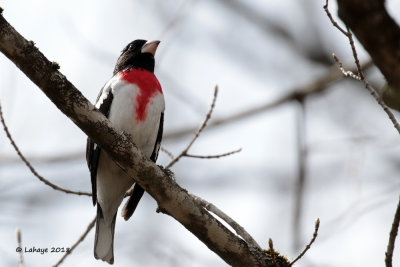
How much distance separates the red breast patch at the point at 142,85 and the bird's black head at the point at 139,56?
0.79ft

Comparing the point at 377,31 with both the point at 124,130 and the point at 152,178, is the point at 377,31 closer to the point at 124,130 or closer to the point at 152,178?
the point at 152,178

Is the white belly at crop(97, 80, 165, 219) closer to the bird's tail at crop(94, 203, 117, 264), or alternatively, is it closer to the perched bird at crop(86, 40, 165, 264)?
the perched bird at crop(86, 40, 165, 264)

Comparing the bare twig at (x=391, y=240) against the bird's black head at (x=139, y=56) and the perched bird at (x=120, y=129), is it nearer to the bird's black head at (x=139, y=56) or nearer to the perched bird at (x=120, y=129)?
the perched bird at (x=120, y=129)

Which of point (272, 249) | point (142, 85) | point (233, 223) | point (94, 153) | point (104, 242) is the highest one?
point (142, 85)

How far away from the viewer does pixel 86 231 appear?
3.89 metres

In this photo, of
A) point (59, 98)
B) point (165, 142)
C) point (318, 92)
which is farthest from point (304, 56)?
point (59, 98)

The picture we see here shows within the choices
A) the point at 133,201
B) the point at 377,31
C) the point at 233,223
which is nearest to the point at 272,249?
the point at 233,223

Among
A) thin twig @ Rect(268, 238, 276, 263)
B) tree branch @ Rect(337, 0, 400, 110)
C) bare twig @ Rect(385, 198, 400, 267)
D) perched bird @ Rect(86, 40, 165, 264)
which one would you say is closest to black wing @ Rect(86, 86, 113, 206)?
perched bird @ Rect(86, 40, 165, 264)

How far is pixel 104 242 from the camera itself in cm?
437

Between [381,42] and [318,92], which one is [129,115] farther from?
[381,42]

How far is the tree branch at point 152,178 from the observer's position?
9.68ft

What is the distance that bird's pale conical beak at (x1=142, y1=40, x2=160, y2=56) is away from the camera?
205 inches

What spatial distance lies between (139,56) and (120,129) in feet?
3.81

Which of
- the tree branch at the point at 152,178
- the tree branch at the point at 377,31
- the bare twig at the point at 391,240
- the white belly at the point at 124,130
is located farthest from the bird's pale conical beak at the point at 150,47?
the tree branch at the point at 377,31
